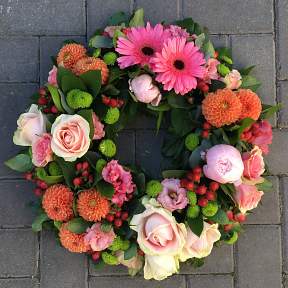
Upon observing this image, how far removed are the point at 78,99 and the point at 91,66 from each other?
100mm

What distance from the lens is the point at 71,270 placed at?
1.45 m

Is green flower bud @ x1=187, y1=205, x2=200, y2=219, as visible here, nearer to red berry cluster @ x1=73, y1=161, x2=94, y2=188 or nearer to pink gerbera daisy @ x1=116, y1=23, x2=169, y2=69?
red berry cluster @ x1=73, y1=161, x2=94, y2=188

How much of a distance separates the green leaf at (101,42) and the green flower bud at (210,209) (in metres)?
0.50

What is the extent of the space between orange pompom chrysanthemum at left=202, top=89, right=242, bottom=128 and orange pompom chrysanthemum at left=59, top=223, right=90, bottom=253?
0.46 m

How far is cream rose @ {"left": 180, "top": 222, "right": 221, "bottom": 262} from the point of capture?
4.19 ft

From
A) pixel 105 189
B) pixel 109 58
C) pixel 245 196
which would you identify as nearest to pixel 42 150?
pixel 105 189

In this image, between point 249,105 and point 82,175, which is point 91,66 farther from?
point 249,105

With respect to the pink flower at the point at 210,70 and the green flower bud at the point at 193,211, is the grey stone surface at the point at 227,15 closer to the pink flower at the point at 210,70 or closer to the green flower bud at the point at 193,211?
the pink flower at the point at 210,70

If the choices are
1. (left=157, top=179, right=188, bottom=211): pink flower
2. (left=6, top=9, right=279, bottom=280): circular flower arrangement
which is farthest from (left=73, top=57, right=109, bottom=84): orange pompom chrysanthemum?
(left=157, top=179, right=188, bottom=211): pink flower

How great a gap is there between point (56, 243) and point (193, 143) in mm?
517

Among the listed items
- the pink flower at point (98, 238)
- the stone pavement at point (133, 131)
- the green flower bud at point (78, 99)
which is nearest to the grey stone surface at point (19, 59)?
the stone pavement at point (133, 131)

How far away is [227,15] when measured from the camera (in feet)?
4.86

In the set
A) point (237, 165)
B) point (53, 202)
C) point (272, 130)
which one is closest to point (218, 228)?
point (237, 165)

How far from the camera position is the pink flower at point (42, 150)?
1.24 metres
